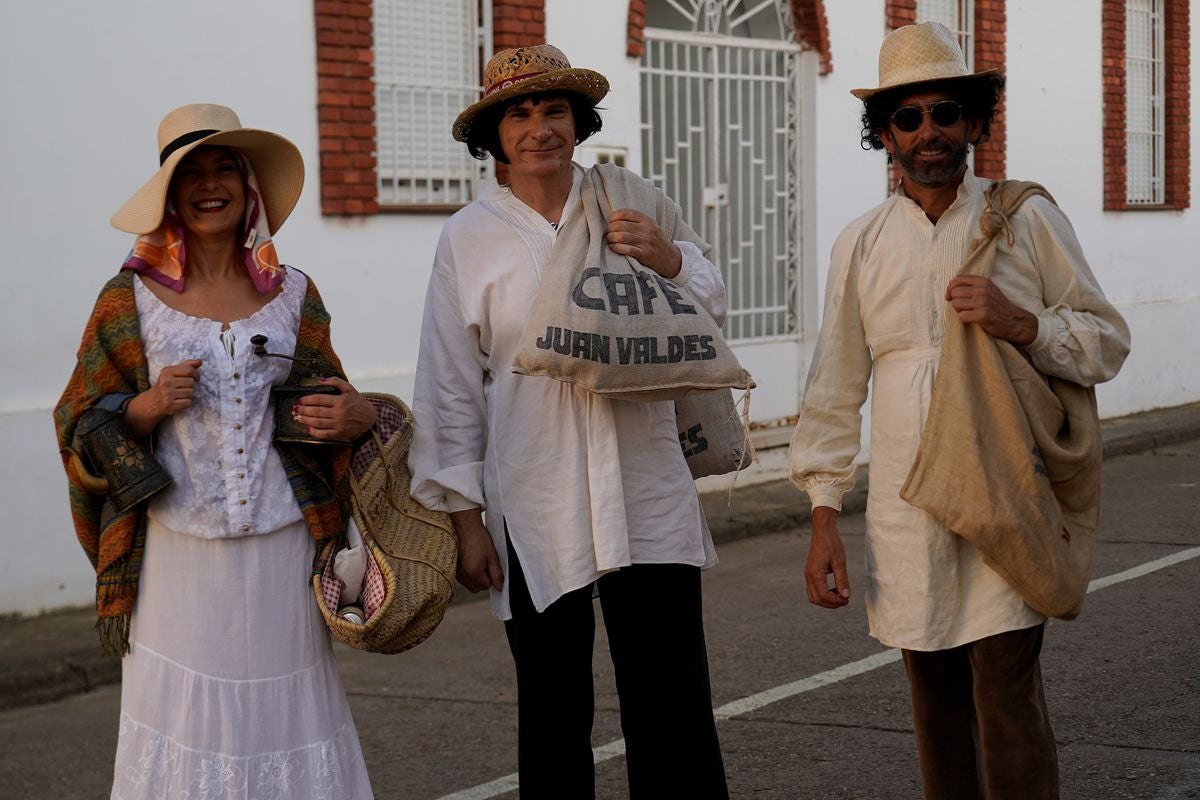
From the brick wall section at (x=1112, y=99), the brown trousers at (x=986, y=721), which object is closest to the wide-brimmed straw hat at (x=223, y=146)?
the brown trousers at (x=986, y=721)

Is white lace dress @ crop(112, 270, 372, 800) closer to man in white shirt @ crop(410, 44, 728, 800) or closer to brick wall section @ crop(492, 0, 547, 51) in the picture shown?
man in white shirt @ crop(410, 44, 728, 800)

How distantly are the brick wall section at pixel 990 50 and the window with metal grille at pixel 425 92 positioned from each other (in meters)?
5.62

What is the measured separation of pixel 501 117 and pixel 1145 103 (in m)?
14.0

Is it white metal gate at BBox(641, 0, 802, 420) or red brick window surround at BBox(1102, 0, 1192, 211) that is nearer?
white metal gate at BBox(641, 0, 802, 420)

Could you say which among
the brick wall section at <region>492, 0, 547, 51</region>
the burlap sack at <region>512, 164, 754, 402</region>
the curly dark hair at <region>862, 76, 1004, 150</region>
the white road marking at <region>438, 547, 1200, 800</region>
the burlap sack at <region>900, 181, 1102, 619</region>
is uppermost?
the brick wall section at <region>492, 0, 547, 51</region>

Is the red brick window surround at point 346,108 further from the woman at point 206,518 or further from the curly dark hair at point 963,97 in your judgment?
the curly dark hair at point 963,97

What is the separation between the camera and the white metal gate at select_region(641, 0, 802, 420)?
11.6 m

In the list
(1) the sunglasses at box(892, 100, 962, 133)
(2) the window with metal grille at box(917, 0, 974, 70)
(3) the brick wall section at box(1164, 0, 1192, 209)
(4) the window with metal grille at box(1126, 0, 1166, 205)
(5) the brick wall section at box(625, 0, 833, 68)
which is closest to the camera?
(1) the sunglasses at box(892, 100, 962, 133)

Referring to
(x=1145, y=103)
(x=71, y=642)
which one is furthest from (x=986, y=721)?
(x=1145, y=103)

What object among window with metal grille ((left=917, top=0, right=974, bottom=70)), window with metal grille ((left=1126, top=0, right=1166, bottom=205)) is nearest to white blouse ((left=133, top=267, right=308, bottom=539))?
window with metal grille ((left=917, top=0, right=974, bottom=70))

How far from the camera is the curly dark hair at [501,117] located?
402 cm

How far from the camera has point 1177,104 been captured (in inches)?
667

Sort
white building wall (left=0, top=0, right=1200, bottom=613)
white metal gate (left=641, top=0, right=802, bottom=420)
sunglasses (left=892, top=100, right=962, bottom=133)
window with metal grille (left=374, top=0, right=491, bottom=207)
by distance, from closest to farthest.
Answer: sunglasses (left=892, top=100, right=962, bottom=133) < white building wall (left=0, top=0, right=1200, bottom=613) < window with metal grille (left=374, top=0, right=491, bottom=207) < white metal gate (left=641, top=0, right=802, bottom=420)

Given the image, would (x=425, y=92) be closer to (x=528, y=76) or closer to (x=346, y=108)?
(x=346, y=108)
